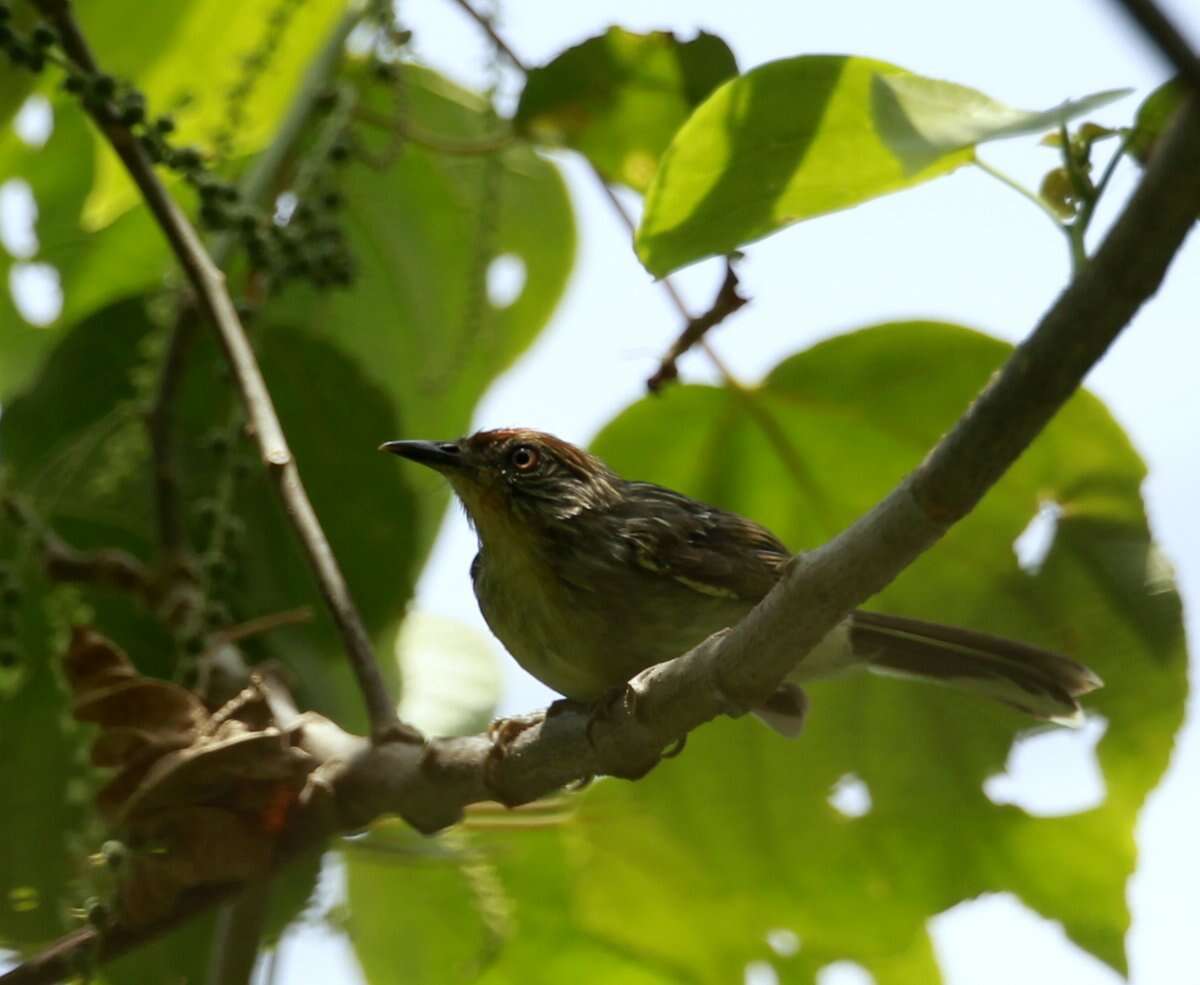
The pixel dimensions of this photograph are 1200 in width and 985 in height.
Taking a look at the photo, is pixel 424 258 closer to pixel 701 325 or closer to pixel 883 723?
pixel 701 325

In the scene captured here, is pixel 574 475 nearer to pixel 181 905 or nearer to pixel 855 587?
pixel 181 905

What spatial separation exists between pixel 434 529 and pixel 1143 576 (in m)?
1.88

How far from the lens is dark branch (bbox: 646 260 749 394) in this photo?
296 cm

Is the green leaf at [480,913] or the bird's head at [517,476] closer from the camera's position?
the green leaf at [480,913]

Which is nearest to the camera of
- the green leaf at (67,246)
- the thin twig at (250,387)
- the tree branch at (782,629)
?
the tree branch at (782,629)

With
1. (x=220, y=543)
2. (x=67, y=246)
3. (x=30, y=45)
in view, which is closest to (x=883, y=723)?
(x=220, y=543)

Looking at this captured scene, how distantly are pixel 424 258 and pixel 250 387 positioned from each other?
161 centimetres

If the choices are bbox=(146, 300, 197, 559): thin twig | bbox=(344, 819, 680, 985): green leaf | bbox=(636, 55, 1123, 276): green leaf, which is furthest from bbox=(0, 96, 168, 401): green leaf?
bbox=(636, 55, 1123, 276): green leaf

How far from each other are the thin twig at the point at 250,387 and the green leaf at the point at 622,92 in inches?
33.6

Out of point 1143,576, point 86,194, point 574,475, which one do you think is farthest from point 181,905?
point 86,194

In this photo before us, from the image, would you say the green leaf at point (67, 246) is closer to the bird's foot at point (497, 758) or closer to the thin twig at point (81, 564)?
the thin twig at point (81, 564)

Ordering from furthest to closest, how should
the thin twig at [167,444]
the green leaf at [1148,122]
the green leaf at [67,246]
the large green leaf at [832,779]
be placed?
the green leaf at [67,246]
the large green leaf at [832,779]
the thin twig at [167,444]
the green leaf at [1148,122]

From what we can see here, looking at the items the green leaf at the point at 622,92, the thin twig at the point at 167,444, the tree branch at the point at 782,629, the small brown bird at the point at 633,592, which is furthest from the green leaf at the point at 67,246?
the tree branch at the point at 782,629

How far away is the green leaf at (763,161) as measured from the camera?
8.33 ft
